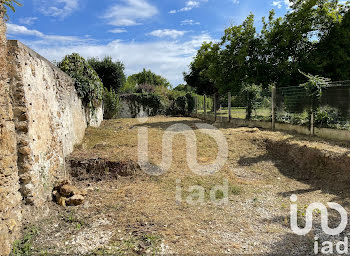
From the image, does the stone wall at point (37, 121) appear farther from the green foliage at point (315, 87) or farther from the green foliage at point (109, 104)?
the green foliage at point (109, 104)

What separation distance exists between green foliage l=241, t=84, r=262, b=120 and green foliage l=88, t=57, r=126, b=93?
1088 cm

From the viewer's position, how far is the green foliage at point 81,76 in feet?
28.3

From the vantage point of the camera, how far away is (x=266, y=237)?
3.36 metres

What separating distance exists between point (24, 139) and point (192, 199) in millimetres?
2921

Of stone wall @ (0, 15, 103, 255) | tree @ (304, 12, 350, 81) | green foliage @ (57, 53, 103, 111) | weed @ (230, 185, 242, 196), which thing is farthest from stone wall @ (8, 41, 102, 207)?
tree @ (304, 12, 350, 81)

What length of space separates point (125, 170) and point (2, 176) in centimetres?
297

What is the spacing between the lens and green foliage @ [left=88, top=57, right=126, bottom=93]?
18.9m

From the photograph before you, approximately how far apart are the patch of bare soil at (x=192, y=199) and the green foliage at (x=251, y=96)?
3.30 m

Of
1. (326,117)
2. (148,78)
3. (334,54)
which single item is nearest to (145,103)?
(334,54)

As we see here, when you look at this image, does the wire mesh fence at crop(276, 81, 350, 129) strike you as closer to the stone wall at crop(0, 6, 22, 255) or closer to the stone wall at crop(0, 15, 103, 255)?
the stone wall at crop(0, 15, 103, 255)

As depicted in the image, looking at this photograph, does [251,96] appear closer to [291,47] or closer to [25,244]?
[291,47]

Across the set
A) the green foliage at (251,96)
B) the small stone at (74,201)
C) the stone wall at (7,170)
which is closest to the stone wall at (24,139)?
the stone wall at (7,170)

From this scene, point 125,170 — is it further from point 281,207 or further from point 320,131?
point 320,131

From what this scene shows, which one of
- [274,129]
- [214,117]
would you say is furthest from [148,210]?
[214,117]
